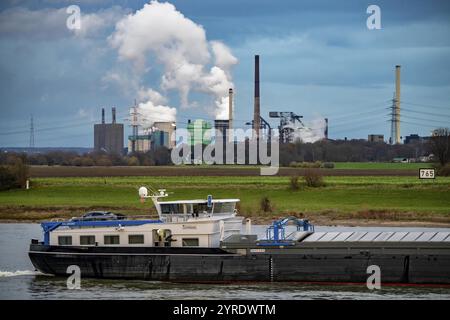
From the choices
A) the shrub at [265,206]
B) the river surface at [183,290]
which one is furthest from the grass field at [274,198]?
the river surface at [183,290]

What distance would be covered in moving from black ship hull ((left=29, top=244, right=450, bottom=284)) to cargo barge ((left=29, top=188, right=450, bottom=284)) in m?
0.05

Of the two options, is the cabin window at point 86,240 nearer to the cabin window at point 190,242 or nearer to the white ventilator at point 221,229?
the cabin window at point 190,242

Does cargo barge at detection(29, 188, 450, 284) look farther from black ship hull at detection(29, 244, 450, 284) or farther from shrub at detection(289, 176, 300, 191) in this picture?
shrub at detection(289, 176, 300, 191)

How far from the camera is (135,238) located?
53.4 m

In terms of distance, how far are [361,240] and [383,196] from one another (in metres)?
50.8

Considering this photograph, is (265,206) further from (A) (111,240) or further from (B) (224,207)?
(A) (111,240)

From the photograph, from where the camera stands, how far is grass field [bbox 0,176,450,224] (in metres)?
89.8

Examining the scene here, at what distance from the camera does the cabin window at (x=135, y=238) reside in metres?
53.3

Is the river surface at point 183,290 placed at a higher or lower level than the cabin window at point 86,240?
lower

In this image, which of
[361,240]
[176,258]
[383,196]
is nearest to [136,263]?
[176,258]

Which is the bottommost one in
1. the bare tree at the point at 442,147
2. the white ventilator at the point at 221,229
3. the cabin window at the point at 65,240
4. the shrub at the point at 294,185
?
the cabin window at the point at 65,240

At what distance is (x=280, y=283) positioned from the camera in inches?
1992

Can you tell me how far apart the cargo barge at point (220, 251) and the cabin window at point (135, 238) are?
0.05 m
